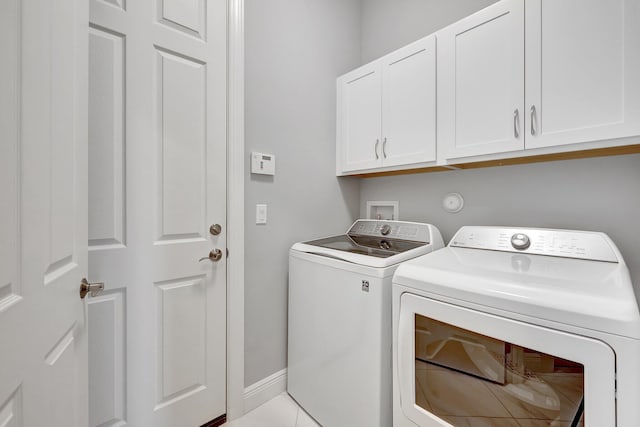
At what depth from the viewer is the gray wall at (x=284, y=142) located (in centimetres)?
160

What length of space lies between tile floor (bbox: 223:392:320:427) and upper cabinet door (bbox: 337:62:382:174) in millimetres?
1559

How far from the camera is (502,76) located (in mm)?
1300

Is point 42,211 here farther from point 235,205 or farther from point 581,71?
point 581,71

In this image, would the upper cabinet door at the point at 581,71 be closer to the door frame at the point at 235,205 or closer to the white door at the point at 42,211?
the door frame at the point at 235,205

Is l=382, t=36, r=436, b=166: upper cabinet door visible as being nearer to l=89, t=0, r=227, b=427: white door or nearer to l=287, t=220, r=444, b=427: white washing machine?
l=287, t=220, r=444, b=427: white washing machine

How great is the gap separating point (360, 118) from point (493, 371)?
1575 mm

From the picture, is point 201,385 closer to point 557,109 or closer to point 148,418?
point 148,418

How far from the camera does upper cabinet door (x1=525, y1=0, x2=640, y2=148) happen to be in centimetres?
101

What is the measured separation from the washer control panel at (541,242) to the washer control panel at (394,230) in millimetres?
180

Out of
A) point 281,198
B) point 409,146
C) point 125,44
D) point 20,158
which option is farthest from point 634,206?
point 125,44

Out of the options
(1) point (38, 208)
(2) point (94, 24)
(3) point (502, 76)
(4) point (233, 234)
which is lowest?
(4) point (233, 234)

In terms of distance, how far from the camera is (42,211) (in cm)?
62

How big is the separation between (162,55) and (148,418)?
1702mm

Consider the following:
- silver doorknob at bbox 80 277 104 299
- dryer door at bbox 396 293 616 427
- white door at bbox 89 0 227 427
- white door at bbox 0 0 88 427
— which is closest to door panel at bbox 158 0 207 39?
white door at bbox 89 0 227 427
